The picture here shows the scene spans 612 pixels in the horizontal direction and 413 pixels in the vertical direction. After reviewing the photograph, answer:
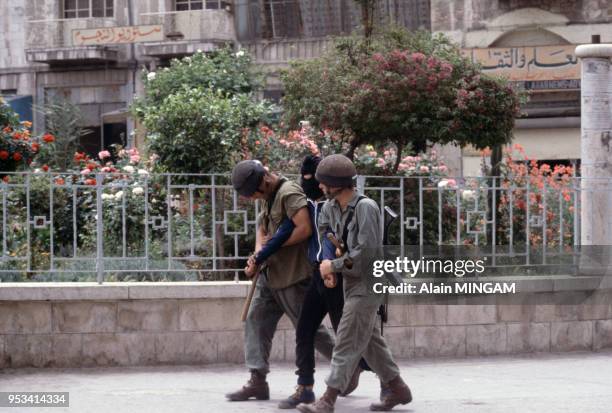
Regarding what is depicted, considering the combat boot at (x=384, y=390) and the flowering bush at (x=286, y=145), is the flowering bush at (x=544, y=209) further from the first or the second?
the flowering bush at (x=286, y=145)

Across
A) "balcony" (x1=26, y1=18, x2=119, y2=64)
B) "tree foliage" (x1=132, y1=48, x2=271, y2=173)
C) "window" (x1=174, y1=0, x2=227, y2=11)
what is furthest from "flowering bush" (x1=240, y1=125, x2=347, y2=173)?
"balcony" (x1=26, y1=18, x2=119, y2=64)

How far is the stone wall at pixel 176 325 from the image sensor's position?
359 inches

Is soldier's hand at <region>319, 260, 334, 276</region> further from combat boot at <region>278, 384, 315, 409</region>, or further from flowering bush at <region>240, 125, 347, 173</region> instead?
flowering bush at <region>240, 125, 347, 173</region>

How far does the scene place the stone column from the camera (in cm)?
1010

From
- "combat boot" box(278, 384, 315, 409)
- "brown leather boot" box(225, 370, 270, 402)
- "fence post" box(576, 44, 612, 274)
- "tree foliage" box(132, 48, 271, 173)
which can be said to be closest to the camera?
"combat boot" box(278, 384, 315, 409)

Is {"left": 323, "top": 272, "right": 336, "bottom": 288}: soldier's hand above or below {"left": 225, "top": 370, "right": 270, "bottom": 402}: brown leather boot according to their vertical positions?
above

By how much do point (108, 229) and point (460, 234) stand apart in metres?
3.24

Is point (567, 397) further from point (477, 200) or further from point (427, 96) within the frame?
point (427, 96)

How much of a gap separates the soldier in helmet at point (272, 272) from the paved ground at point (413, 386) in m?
0.33

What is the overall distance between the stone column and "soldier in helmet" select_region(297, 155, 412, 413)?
11.7 feet

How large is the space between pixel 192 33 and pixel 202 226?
18.3m

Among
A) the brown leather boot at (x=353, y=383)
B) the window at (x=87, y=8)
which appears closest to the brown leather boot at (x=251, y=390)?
the brown leather boot at (x=353, y=383)

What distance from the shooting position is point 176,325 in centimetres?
927
